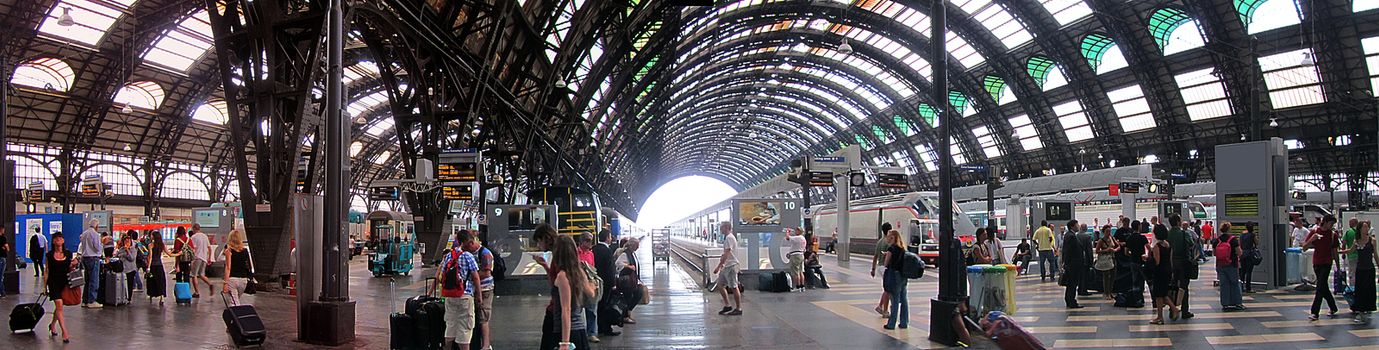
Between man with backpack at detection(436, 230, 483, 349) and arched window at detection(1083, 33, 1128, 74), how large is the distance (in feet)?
126

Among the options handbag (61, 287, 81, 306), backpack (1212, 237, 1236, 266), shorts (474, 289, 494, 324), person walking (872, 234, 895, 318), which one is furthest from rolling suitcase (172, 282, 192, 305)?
backpack (1212, 237, 1236, 266)

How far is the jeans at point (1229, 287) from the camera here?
42.1 ft

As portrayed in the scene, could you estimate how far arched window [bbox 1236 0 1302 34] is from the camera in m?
33.5

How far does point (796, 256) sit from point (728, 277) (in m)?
4.39

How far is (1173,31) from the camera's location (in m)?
37.7

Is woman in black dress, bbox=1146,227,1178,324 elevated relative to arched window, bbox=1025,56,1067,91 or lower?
lower

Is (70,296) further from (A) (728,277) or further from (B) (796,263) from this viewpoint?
(B) (796,263)

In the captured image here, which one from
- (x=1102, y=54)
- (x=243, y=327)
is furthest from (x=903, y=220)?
(x=243, y=327)

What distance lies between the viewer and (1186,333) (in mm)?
10547

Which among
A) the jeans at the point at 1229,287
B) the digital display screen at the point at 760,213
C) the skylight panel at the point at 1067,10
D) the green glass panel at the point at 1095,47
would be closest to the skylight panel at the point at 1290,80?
the green glass panel at the point at 1095,47

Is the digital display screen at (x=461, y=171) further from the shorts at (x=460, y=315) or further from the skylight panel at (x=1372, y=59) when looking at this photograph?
the skylight panel at (x=1372, y=59)

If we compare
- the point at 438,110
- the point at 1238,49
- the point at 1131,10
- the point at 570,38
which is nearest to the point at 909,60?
the point at 1131,10

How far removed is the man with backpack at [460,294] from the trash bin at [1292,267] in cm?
1596

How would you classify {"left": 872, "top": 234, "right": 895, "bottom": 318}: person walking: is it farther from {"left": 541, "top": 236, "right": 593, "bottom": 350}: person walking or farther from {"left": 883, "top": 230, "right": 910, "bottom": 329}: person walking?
{"left": 541, "top": 236, "right": 593, "bottom": 350}: person walking
